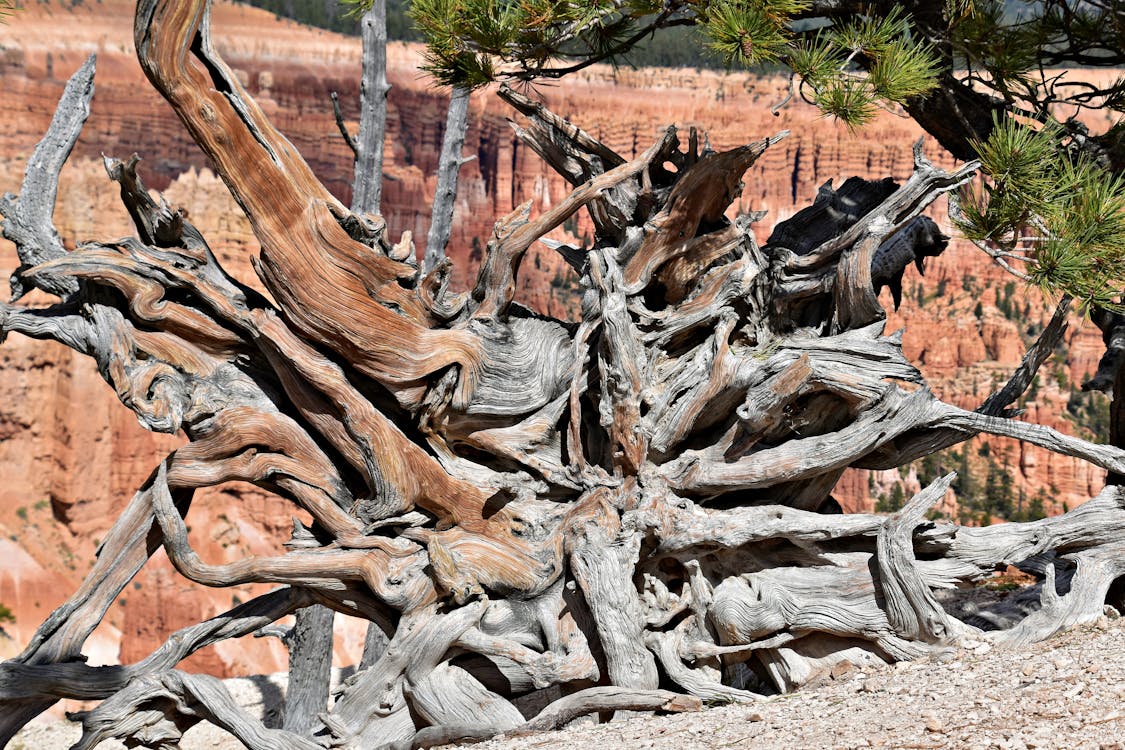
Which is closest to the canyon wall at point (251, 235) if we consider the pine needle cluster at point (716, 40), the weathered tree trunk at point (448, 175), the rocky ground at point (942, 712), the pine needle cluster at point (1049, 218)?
the weathered tree trunk at point (448, 175)

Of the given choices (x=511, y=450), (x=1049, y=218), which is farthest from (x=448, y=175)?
(x=1049, y=218)

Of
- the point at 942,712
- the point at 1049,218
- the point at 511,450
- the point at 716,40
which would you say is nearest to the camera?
the point at 942,712

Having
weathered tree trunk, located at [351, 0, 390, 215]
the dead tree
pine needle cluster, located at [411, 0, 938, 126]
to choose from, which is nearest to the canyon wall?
weathered tree trunk, located at [351, 0, 390, 215]

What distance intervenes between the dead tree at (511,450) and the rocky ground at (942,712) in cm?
24

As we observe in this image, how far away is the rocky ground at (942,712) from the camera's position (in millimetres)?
3402

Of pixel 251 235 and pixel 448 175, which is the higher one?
pixel 448 175

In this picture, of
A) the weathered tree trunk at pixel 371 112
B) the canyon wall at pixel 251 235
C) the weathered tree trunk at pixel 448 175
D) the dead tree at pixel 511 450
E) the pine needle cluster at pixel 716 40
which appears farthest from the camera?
the canyon wall at pixel 251 235

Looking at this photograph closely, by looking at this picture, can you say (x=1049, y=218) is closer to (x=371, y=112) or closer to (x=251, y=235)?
(x=371, y=112)

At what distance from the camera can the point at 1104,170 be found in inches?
193

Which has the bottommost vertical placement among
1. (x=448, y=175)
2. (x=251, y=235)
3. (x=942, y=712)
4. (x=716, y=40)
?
(x=251, y=235)

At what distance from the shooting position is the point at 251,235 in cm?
3297

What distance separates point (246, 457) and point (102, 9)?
4359 cm

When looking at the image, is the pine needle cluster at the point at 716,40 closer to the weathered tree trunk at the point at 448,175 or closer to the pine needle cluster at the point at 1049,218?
the pine needle cluster at the point at 1049,218

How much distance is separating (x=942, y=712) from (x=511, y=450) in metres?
2.26
